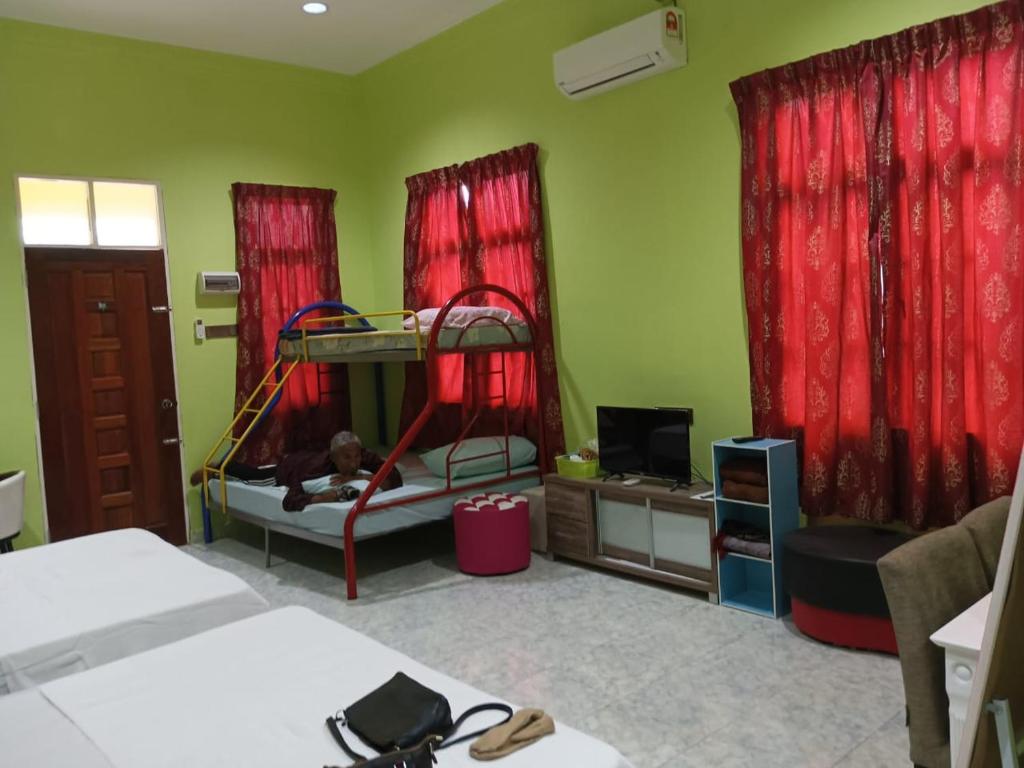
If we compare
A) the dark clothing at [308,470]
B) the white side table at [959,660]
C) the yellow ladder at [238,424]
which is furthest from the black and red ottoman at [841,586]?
the yellow ladder at [238,424]

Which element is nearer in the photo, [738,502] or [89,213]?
[738,502]

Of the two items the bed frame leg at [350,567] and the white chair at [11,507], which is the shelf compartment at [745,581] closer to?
the bed frame leg at [350,567]

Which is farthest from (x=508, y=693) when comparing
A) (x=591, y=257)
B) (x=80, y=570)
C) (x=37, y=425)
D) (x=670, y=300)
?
(x=37, y=425)

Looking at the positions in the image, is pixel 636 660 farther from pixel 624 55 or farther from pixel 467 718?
pixel 624 55

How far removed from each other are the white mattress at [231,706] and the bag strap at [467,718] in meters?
0.02

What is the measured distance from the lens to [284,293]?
5.88 meters

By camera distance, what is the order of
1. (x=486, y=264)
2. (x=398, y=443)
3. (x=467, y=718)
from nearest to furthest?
(x=467, y=718) < (x=398, y=443) < (x=486, y=264)

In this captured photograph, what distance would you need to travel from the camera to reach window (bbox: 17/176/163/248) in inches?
197

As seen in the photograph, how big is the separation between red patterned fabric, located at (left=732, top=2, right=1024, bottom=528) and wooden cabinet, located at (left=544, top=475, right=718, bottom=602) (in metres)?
0.53

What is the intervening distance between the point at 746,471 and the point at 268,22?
398 cm

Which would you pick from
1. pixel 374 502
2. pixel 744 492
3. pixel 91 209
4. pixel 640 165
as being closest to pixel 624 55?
pixel 640 165

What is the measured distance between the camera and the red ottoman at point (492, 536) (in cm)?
439

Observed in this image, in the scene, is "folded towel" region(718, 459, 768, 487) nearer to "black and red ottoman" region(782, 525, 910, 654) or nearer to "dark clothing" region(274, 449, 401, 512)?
"black and red ottoman" region(782, 525, 910, 654)

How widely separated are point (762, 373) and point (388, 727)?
2.78 metres
